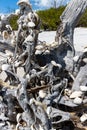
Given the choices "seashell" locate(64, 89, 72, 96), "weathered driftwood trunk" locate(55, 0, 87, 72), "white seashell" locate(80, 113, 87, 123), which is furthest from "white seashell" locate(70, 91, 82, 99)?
"weathered driftwood trunk" locate(55, 0, 87, 72)

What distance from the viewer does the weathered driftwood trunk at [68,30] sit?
239 inches

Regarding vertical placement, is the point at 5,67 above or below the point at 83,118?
above

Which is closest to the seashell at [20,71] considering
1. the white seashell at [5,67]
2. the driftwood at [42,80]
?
the driftwood at [42,80]

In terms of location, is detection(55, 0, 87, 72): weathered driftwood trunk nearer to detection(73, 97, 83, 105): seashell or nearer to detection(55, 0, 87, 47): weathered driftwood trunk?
detection(55, 0, 87, 47): weathered driftwood trunk

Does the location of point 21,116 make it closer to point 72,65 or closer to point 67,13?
point 72,65

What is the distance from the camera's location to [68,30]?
6.15 meters

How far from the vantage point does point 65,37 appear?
6.15 meters

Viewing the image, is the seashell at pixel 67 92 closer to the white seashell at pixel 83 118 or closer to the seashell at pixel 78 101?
the seashell at pixel 78 101

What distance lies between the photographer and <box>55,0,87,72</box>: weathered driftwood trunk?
6.07 meters

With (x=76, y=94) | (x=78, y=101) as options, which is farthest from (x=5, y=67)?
(x=78, y=101)

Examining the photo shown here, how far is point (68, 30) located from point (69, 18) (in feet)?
0.60

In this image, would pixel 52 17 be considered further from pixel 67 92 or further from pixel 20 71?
pixel 67 92

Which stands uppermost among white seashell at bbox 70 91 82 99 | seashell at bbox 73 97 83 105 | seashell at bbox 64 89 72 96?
seashell at bbox 64 89 72 96

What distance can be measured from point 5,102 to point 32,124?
2.06 feet
